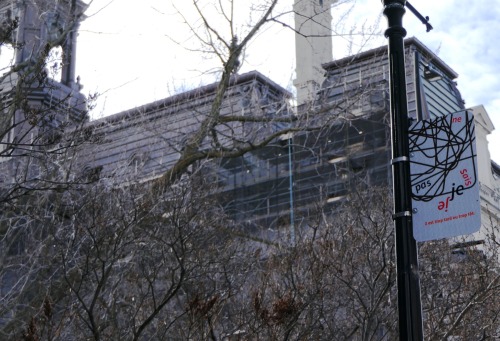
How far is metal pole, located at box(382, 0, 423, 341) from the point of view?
6.02 m

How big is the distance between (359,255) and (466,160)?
38.0 ft

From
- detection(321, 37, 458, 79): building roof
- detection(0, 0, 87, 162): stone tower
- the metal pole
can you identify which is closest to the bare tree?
detection(0, 0, 87, 162): stone tower

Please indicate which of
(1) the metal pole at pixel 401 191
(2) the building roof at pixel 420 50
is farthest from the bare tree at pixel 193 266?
(1) the metal pole at pixel 401 191

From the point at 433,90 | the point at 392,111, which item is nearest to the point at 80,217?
the point at 392,111

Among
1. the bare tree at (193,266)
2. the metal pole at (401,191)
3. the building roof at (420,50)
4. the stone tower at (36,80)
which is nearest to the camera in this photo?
the metal pole at (401,191)

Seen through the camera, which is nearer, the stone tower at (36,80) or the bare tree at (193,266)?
the stone tower at (36,80)

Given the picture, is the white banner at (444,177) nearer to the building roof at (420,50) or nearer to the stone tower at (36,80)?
the stone tower at (36,80)

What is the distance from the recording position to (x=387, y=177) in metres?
53.0

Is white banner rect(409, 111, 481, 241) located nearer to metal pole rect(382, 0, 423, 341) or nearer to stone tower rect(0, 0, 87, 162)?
metal pole rect(382, 0, 423, 341)

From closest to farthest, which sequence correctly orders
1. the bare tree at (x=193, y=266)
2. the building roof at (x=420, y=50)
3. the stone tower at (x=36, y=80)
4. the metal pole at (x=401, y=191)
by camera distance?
the metal pole at (x=401, y=191) → the stone tower at (x=36, y=80) → the bare tree at (x=193, y=266) → the building roof at (x=420, y=50)

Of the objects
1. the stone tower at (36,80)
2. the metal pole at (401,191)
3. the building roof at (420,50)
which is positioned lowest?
the metal pole at (401,191)

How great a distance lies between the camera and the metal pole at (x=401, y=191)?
6019 millimetres

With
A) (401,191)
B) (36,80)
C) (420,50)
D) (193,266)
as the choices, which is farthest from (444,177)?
(420,50)

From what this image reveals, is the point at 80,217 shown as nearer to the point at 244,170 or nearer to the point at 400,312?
the point at 400,312
